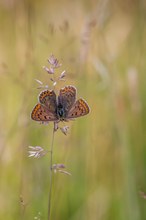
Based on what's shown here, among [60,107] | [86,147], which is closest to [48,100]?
[60,107]

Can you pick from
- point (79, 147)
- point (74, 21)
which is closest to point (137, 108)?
point (79, 147)

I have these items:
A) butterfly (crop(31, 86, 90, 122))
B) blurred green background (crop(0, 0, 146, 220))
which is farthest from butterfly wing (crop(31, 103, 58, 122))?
blurred green background (crop(0, 0, 146, 220))

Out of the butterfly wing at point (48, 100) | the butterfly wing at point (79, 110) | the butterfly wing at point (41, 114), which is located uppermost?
the butterfly wing at point (48, 100)

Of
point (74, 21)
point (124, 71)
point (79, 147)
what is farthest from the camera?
point (74, 21)

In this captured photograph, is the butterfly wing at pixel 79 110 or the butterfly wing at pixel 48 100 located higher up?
the butterfly wing at pixel 48 100

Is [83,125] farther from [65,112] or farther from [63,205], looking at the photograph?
[65,112]

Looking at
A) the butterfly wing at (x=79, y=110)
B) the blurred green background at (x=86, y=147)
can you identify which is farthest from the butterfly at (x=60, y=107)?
the blurred green background at (x=86, y=147)

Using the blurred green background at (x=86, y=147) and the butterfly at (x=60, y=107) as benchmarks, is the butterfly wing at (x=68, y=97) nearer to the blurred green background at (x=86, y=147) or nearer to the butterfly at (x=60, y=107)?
the butterfly at (x=60, y=107)

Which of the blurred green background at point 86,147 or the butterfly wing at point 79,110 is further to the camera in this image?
the blurred green background at point 86,147

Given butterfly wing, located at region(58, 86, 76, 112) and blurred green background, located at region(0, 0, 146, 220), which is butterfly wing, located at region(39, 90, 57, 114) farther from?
blurred green background, located at region(0, 0, 146, 220)
